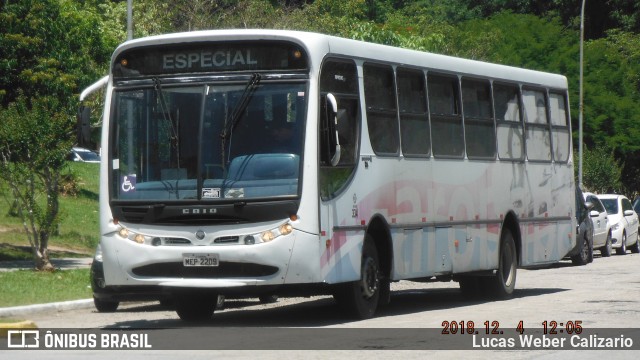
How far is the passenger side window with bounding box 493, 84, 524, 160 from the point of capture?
20422 mm

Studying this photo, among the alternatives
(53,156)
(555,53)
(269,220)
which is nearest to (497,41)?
(555,53)

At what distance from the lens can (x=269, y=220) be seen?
14.8 meters

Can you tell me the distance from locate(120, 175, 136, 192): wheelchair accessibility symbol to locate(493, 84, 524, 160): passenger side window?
22.5 feet

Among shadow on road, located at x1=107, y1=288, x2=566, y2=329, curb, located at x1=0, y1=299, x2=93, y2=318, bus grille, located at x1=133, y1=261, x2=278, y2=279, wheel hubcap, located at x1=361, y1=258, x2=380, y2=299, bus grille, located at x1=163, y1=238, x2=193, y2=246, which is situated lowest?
shadow on road, located at x1=107, y1=288, x2=566, y2=329

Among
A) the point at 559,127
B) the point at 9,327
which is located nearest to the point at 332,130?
the point at 9,327

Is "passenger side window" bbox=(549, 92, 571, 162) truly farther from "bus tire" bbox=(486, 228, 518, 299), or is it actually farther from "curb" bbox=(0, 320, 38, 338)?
"curb" bbox=(0, 320, 38, 338)

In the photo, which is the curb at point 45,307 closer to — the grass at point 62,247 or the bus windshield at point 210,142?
the grass at point 62,247

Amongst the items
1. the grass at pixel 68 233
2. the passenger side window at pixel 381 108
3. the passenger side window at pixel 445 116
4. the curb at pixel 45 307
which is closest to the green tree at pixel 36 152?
the grass at pixel 68 233

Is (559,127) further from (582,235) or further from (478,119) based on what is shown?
(582,235)

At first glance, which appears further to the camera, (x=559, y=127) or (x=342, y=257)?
(x=559, y=127)

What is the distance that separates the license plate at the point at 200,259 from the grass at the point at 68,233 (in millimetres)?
11662

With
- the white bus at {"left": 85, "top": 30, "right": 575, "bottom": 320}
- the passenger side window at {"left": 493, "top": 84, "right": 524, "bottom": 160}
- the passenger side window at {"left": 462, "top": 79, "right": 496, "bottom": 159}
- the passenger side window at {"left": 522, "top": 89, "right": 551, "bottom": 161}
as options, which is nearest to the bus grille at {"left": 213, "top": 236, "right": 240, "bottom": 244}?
the white bus at {"left": 85, "top": 30, "right": 575, "bottom": 320}

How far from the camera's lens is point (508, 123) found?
67.9ft

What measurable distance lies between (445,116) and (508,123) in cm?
241
